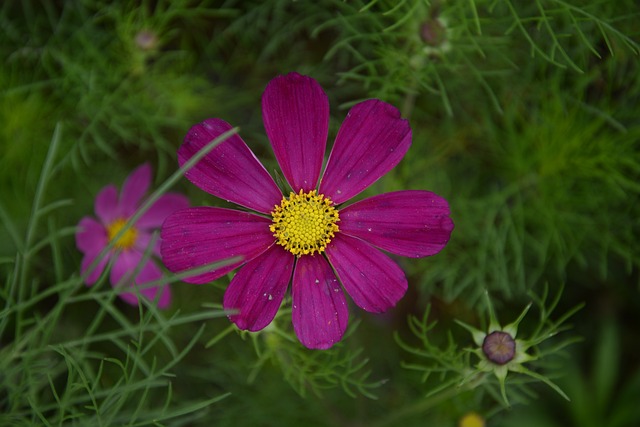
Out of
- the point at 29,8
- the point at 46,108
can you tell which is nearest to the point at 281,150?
the point at 46,108

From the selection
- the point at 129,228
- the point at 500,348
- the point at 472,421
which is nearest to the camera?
the point at 500,348

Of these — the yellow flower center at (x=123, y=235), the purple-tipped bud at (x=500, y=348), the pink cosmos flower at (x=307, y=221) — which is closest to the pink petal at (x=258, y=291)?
the pink cosmos flower at (x=307, y=221)

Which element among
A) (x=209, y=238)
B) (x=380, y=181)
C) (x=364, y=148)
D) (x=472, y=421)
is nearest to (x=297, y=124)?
(x=364, y=148)

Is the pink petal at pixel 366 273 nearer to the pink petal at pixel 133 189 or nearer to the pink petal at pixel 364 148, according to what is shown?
the pink petal at pixel 364 148

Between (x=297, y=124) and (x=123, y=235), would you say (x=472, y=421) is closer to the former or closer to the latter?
(x=297, y=124)

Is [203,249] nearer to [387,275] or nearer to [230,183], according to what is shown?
[230,183]

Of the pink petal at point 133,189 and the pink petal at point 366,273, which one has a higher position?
the pink petal at point 366,273
